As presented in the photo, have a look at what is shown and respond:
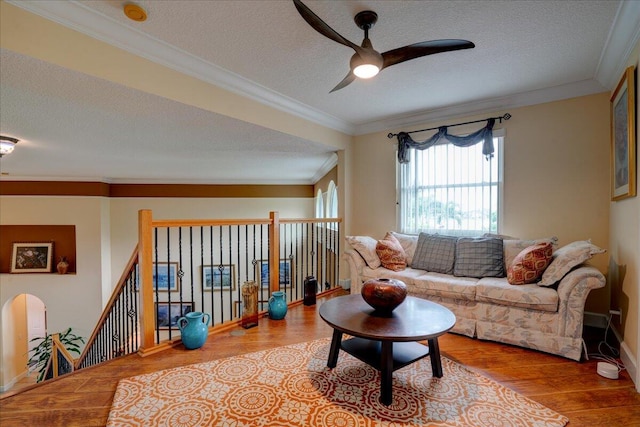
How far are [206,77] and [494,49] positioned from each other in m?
2.44

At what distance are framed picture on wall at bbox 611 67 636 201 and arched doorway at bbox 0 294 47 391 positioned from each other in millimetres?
9407

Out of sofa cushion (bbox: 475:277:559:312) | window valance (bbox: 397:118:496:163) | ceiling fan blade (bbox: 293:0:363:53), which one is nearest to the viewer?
ceiling fan blade (bbox: 293:0:363:53)

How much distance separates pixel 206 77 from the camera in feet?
8.88

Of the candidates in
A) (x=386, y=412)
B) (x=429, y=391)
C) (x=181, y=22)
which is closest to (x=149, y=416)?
(x=386, y=412)

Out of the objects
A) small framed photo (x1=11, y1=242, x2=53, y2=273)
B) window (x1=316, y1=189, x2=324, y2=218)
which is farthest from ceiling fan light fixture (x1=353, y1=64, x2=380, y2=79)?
small framed photo (x1=11, y1=242, x2=53, y2=273)

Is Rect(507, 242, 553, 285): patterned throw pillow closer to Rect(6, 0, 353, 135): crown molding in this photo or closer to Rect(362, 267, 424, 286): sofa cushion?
Rect(362, 267, 424, 286): sofa cushion

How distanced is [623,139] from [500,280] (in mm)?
1492

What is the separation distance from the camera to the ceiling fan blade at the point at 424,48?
1878 millimetres

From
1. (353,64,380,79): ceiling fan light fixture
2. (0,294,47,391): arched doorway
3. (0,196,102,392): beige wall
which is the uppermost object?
(353,64,380,79): ceiling fan light fixture

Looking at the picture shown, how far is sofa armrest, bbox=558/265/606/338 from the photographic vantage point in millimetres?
2258

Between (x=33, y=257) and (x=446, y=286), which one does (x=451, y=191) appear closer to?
(x=446, y=286)

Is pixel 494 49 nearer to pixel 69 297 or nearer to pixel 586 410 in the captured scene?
pixel 586 410

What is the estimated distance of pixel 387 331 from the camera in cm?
179

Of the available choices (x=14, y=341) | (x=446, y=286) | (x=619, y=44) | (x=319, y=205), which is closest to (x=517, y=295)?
(x=446, y=286)
